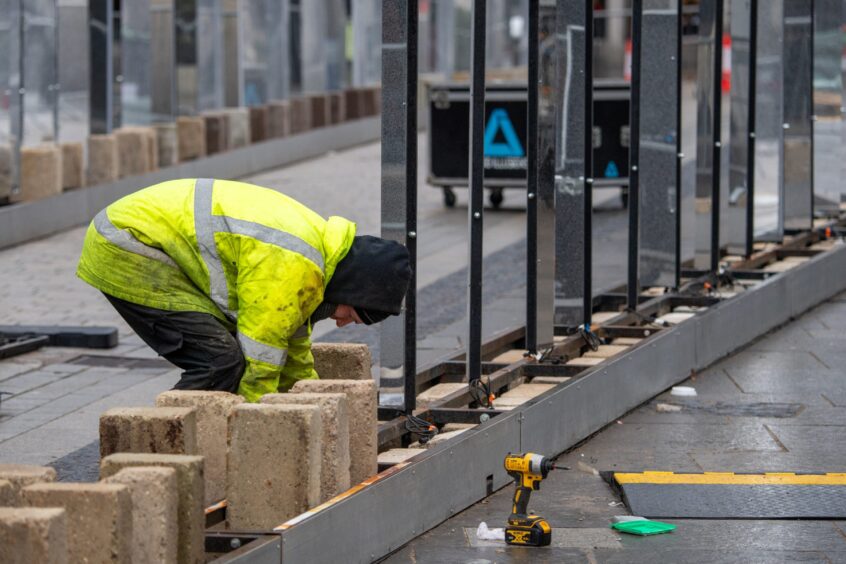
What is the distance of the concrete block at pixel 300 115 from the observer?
2600 centimetres

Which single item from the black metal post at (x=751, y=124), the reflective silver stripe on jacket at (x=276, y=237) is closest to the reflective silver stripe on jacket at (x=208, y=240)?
the reflective silver stripe on jacket at (x=276, y=237)

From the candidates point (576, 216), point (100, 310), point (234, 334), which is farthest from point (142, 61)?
point (234, 334)

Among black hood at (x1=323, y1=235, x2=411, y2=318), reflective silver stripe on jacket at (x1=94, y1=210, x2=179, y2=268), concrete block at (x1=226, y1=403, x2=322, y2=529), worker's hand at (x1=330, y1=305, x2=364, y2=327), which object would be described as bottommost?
concrete block at (x1=226, y1=403, x2=322, y2=529)

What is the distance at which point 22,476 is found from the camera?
18.8 feet

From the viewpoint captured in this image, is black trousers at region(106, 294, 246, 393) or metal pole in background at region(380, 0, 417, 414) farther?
metal pole in background at region(380, 0, 417, 414)

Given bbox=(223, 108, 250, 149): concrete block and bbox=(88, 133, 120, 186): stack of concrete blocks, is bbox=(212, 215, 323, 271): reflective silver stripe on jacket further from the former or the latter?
bbox=(223, 108, 250, 149): concrete block

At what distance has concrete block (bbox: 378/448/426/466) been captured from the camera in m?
7.54

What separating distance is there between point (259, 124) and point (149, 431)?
A: 18.3 meters

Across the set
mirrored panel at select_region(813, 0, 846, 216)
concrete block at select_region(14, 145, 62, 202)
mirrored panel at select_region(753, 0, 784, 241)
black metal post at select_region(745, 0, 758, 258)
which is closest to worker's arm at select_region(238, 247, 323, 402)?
black metal post at select_region(745, 0, 758, 258)

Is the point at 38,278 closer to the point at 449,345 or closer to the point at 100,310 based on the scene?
the point at 100,310

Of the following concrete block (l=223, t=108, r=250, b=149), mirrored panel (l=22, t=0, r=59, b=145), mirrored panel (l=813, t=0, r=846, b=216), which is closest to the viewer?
mirrored panel (l=813, t=0, r=846, b=216)

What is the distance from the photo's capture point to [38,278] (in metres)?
14.9

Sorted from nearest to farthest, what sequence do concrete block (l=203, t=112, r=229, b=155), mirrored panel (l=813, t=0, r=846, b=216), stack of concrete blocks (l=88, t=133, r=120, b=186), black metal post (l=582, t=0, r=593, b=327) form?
black metal post (l=582, t=0, r=593, b=327), mirrored panel (l=813, t=0, r=846, b=216), stack of concrete blocks (l=88, t=133, r=120, b=186), concrete block (l=203, t=112, r=229, b=155)

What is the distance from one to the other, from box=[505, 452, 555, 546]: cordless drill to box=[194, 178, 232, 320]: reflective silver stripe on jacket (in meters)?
1.35
